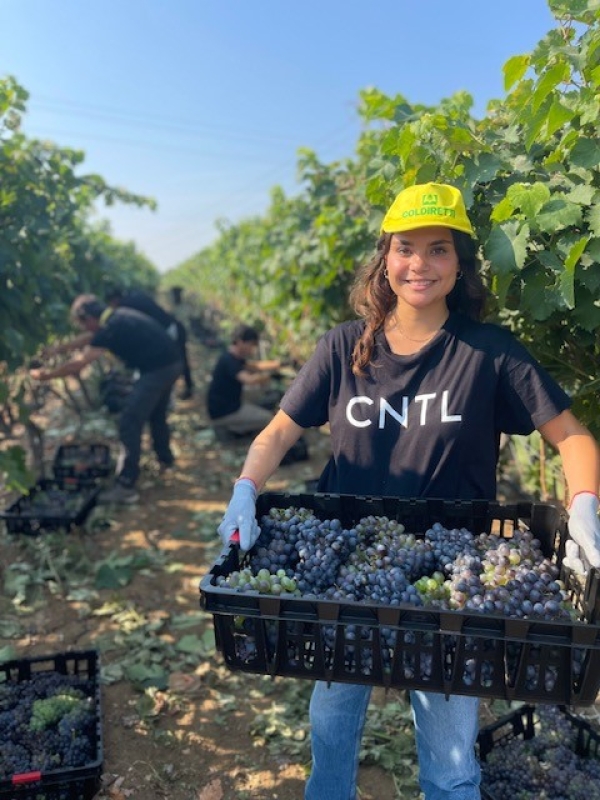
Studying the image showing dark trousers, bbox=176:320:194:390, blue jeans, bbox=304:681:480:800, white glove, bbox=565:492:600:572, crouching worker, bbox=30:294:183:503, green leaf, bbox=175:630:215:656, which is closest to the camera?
white glove, bbox=565:492:600:572

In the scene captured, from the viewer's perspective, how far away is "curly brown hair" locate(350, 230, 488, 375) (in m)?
2.13

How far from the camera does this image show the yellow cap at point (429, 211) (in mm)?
1968

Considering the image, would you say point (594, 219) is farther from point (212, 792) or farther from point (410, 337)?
point (212, 792)

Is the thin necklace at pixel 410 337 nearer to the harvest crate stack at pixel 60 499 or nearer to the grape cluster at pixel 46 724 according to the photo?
the grape cluster at pixel 46 724

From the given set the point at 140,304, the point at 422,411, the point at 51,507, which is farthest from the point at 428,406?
the point at 140,304

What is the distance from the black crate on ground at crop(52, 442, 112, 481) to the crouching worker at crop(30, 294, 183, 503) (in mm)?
208

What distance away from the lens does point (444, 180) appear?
8.66ft

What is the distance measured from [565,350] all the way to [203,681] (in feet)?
8.54

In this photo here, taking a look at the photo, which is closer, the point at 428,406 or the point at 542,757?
the point at 428,406

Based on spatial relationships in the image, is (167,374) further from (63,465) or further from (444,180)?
(444,180)

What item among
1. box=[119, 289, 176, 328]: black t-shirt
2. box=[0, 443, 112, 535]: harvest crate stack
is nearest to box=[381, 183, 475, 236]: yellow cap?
box=[0, 443, 112, 535]: harvest crate stack

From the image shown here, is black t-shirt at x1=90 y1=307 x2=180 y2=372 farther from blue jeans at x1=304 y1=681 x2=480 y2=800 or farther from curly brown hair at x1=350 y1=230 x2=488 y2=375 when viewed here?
blue jeans at x1=304 y1=681 x2=480 y2=800

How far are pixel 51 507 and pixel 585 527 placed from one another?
4.49 m

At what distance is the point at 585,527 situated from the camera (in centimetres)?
179
